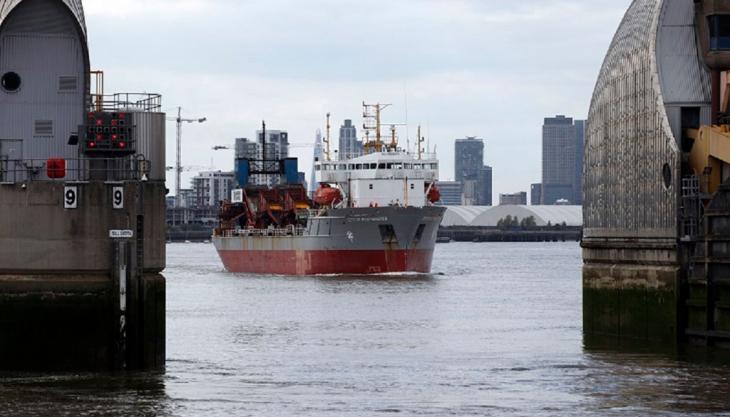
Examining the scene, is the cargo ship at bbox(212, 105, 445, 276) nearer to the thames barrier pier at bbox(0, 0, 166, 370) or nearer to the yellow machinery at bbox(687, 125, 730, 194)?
the yellow machinery at bbox(687, 125, 730, 194)

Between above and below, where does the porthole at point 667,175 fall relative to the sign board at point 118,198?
above

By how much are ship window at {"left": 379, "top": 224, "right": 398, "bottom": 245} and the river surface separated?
32.8 m

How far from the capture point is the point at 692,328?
4575 centimetres

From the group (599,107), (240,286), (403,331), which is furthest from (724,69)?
(240,286)

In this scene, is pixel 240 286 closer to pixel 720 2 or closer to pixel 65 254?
pixel 720 2

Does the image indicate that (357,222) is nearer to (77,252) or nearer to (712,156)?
(712,156)

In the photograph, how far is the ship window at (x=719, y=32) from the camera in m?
48.2

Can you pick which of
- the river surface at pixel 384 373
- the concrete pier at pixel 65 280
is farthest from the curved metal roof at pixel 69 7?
the river surface at pixel 384 373

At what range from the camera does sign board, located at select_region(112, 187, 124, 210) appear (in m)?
38.5

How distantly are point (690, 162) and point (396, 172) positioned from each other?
225 feet

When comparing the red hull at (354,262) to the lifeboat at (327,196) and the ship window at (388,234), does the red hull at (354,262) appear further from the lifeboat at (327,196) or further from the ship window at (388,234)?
the lifeboat at (327,196)

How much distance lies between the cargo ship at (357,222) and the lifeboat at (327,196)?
0.22ft

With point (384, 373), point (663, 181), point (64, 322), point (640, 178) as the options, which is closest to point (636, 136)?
point (640, 178)

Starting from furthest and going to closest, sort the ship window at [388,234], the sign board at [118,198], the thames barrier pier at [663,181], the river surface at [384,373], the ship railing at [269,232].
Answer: the ship railing at [269,232], the ship window at [388,234], the thames barrier pier at [663,181], the sign board at [118,198], the river surface at [384,373]
